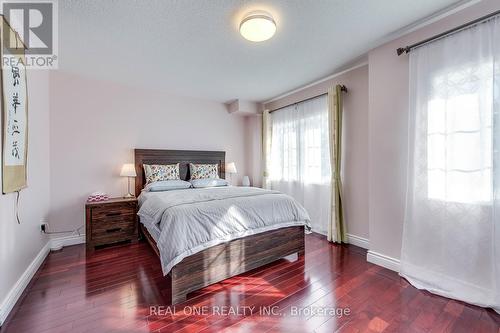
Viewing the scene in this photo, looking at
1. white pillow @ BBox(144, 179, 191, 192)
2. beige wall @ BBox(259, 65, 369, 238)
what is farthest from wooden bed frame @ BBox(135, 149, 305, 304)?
beige wall @ BBox(259, 65, 369, 238)

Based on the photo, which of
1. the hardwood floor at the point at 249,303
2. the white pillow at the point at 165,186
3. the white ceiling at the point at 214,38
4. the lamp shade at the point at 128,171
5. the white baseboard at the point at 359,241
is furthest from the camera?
the lamp shade at the point at 128,171

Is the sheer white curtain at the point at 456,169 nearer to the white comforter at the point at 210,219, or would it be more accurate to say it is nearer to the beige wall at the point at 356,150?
the beige wall at the point at 356,150

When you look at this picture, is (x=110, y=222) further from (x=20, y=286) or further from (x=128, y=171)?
(x=20, y=286)

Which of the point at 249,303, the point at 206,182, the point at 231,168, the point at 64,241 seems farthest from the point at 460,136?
the point at 64,241

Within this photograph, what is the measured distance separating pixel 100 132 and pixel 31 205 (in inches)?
55.5

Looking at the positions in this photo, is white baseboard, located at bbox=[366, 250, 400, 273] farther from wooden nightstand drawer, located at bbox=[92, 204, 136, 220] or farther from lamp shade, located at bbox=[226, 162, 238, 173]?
wooden nightstand drawer, located at bbox=[92, 204, 136, 220]

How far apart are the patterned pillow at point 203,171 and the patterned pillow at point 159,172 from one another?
307 mm

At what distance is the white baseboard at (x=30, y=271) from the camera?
161cm

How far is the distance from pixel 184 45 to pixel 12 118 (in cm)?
164

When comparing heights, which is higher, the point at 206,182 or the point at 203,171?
the point at 203,171

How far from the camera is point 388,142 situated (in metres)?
2.36

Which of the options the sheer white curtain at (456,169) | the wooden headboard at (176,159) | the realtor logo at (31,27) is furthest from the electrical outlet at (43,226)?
the sheer white curtain at (456,169)

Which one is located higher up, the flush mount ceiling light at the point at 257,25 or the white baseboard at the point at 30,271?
the flush mount ceiling light at the point at 257,25

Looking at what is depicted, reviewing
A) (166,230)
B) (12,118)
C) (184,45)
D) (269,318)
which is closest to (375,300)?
(269,318)
